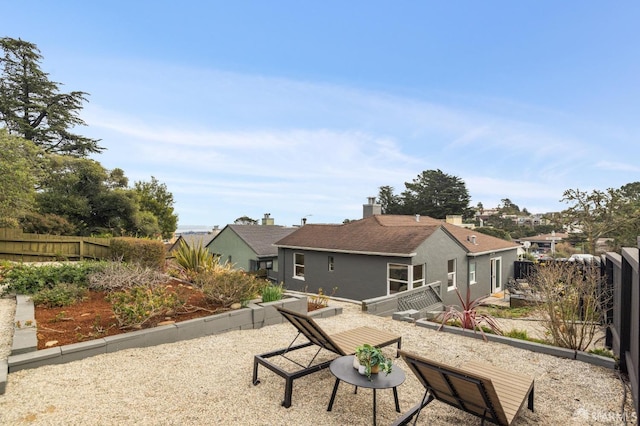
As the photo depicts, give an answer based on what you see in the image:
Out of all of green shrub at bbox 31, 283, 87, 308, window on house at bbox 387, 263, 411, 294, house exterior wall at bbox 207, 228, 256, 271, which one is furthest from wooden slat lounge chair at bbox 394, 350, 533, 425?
house exterior wall at bbox 207, 228, 256, 271

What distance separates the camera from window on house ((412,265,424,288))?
14.5m

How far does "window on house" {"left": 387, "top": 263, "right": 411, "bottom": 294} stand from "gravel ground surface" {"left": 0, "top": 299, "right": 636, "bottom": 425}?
28.5 ft

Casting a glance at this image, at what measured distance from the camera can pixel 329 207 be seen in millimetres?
27781

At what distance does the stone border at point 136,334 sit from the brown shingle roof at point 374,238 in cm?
737

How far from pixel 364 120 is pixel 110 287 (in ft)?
51.5

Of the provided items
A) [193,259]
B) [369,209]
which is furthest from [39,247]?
[369,209]

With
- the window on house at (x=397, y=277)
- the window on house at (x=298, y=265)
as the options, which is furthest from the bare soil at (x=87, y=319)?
the window on house at (x=298, y=265)

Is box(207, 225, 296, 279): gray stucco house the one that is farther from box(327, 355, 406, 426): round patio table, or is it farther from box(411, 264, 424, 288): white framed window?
box(327, 355, 406, 426): round patio table


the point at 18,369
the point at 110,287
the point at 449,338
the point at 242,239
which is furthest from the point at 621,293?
the point at 242,239

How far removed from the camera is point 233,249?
2345 centimetres

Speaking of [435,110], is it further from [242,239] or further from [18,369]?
[18,369]

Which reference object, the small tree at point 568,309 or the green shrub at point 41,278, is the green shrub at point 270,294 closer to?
the green shrub at point 41,278

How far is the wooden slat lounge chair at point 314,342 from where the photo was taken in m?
3.87

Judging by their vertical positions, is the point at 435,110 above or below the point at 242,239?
above
